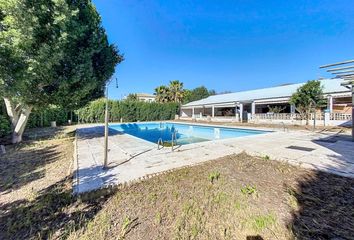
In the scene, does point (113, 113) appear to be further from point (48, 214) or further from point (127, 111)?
point (48, 214)

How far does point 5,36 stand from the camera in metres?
6.16

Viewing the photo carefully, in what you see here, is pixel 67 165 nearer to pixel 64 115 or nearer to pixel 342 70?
pixel 342 70

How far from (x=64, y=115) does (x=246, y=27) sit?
Result: 2516cm

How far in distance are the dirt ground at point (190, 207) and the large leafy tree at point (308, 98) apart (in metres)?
13.6

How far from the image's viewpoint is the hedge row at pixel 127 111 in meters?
24.9

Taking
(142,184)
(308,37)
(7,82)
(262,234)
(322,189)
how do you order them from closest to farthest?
(262,234) → (322,189) → (142,184) → (7,82) → (308,37)

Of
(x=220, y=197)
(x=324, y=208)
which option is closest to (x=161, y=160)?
(x=220, y=197)

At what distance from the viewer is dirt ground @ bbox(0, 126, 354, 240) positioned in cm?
268

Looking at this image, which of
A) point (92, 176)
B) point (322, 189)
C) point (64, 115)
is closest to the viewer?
point (322, 189)

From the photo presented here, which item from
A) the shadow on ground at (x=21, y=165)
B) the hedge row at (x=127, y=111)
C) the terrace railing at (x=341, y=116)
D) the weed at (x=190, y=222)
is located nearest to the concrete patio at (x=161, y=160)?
the shadow on ground at (x=21, y=165)

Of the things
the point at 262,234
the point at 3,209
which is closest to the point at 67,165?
the point at 3,209

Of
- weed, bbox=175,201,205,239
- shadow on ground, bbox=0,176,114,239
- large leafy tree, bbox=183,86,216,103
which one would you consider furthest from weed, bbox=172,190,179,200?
large leafy tree, bbox=183,86,216,103

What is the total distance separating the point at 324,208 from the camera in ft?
10.3

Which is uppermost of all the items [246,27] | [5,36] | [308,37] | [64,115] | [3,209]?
[246,27]
